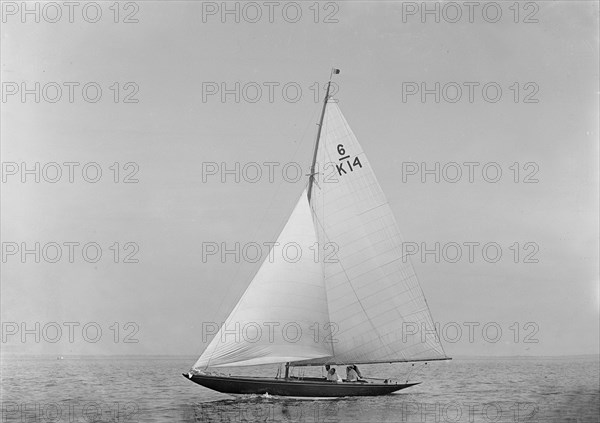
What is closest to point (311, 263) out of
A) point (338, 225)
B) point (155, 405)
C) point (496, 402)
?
point (338, 225)

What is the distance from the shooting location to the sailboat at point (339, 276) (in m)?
37.7

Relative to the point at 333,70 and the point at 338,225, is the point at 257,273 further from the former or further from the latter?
the point at 333,70

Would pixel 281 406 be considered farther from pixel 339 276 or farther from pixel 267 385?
pixel 339 276

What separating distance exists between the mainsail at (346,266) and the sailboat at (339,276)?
0.04 meters

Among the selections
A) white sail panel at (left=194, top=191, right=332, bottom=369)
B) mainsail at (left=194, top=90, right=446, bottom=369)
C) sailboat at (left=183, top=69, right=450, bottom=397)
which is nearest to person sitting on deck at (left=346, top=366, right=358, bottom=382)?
sailboat at (left=183, top=69, right=450, bottom=397)

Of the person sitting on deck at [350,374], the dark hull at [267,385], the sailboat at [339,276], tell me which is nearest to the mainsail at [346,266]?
the sailboat at [339,276]

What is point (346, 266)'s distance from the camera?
38.4 metres

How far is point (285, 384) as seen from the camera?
3753 cm

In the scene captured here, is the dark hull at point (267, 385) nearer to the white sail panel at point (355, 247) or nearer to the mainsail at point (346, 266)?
the mainsail at point (346, 266)

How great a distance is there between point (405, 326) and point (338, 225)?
508 centimetres

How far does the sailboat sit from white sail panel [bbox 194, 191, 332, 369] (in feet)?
0.13

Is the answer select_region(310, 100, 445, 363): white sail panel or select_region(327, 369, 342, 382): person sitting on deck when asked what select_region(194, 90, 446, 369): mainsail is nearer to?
select_region(310, 100, 445, 363): white sail panel

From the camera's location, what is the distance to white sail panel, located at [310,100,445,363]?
38.3m

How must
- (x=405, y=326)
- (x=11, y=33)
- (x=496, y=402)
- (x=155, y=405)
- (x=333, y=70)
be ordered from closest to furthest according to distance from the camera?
(x=11, y=33)
(x=333, y=70)
(x=405, y=326)
(x=155, y=405)
(x=496, y=402)
